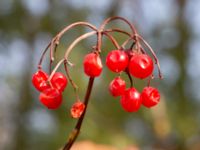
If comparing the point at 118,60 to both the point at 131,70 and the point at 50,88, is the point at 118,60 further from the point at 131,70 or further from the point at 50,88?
the point at 50,88

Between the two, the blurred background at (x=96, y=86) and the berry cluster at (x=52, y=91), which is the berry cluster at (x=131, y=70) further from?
the blurred background at (x=96, y=86)

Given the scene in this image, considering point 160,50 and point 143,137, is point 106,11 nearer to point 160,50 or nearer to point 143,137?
point 160,50

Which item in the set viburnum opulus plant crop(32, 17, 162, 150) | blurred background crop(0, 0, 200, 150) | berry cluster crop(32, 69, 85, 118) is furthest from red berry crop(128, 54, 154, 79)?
blurred background crop(0, 0, 200, 150)

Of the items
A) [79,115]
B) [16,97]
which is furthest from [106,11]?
[79,115]

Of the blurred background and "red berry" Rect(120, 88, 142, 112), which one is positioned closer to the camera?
"red berry" Rect(120, 88, 142, 112)

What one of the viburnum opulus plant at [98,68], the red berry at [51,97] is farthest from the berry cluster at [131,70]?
the red berry at [51,97]

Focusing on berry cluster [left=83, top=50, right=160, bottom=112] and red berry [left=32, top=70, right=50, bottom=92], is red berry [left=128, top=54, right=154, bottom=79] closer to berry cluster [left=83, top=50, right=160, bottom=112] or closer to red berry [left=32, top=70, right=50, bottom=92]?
berry cluster [left=83, top=50, right=160, bottom=112]

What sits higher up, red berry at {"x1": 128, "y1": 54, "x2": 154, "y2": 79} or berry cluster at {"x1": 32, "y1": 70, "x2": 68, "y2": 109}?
red berry at {"x1": 128, "y1": 54, "x2": 154, "y2": 79}
